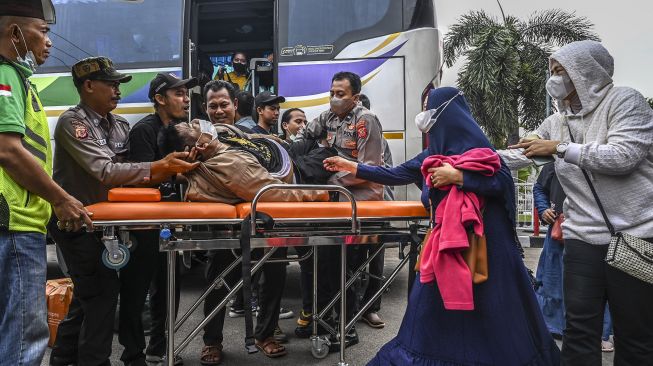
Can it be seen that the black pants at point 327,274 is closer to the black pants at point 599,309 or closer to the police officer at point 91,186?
the police officer at point 91,186

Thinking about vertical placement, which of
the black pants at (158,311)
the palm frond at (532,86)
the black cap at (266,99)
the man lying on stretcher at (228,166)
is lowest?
the black pants at (158,311)

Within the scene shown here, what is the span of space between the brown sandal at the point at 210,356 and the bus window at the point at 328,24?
10.9 feet

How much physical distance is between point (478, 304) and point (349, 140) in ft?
6.09

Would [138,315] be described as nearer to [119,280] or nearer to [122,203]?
[119,280]

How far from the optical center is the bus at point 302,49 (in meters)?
5.42

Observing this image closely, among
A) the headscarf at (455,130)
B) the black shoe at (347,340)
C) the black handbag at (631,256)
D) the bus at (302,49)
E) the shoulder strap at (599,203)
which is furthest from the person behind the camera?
the bus at (302,49)

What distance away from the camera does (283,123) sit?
535cm

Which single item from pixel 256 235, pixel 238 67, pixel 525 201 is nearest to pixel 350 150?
pixel 256 235

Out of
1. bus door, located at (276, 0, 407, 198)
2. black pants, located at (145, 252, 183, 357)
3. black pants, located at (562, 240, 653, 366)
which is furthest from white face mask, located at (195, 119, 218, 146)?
bus door, located at (276, 0, 407, 198)

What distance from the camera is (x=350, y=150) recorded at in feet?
12.8

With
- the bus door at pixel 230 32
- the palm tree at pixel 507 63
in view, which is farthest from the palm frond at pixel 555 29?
the bus door at pixel 230 32

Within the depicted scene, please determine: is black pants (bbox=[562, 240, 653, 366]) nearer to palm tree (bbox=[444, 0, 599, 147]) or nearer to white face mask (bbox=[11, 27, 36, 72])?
white face mask (bbox=[11, 27, 36, 72])

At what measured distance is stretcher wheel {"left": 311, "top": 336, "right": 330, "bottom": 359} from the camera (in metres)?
3.55

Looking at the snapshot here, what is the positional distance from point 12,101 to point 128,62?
4.15m
